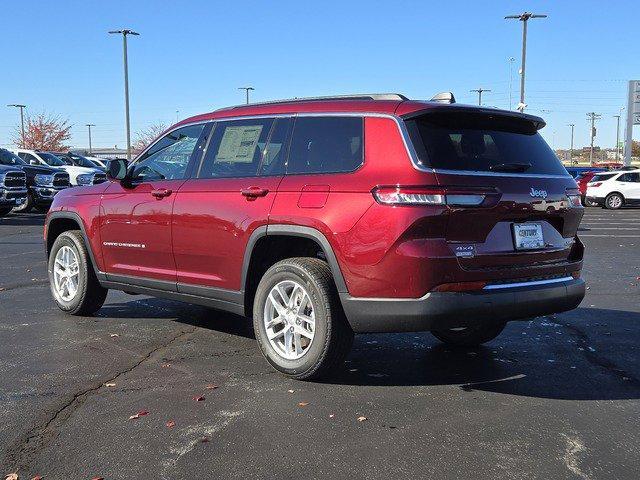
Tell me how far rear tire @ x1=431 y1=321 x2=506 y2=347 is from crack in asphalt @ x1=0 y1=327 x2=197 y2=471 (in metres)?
2.55

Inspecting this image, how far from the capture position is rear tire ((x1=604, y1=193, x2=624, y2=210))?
97.3 feet

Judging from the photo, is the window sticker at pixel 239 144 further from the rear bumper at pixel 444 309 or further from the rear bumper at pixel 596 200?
the rear bumper at pixel 596 200

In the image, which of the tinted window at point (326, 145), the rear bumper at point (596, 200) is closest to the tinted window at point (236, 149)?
the tinted window at point (326, 145)

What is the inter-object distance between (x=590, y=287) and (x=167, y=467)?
22.0ft

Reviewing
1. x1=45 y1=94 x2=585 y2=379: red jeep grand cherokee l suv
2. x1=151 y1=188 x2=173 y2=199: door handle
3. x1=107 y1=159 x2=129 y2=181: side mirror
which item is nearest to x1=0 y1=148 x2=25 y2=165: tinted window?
x1=107 y1=159 x2=129 y2=181: side mirror

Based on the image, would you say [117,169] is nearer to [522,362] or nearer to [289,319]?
[289,319]

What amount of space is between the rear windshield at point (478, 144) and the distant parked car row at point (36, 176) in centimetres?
1433

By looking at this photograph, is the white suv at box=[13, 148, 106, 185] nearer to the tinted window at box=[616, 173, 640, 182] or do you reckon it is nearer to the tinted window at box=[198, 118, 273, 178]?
the tinted window at box=[198, 118, 273, 178]

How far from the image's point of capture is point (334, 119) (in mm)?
4676

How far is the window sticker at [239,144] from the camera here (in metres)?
5.15

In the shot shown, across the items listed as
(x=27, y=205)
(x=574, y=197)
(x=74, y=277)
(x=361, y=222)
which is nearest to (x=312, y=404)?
(x=361, y=222)

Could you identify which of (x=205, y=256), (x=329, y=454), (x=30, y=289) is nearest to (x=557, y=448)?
(x=329, y=454)

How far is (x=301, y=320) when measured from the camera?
459 cm

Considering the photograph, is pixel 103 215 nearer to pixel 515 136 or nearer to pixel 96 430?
pixel 96 430
